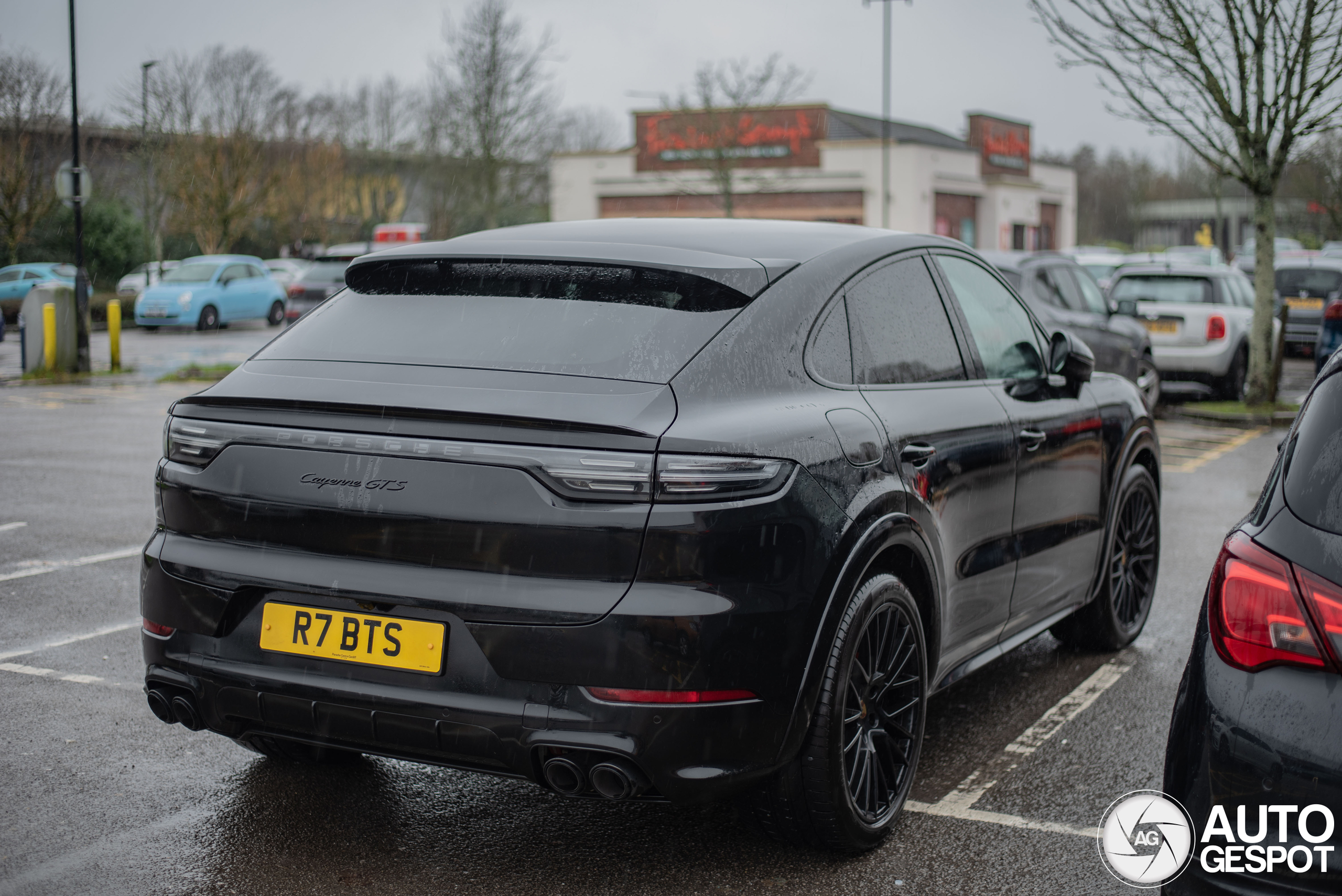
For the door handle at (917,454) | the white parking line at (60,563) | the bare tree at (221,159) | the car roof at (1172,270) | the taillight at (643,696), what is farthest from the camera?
the bare tree at (221,159)


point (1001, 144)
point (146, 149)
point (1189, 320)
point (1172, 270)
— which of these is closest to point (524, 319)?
point (1189, 320)

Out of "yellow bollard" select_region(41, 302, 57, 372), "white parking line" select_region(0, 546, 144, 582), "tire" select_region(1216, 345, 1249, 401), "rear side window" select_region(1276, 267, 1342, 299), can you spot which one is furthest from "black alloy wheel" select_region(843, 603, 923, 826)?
"rear side window" select_region(1276, 267, 1342, 299)

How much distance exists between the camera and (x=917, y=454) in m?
3.70

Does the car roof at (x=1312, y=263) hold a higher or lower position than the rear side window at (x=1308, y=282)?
higher

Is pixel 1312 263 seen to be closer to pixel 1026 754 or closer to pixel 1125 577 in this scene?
pixel 1125 577

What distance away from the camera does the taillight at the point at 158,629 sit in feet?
10.9

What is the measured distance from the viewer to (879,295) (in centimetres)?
396

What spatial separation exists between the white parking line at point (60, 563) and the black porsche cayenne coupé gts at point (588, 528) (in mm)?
3436

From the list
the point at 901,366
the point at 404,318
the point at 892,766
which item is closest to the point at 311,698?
the point at 404,318

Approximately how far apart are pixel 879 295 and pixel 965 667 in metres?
1.20

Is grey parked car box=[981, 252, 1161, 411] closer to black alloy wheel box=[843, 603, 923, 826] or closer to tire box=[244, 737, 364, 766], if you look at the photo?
black alloy wheel box=[843, 603, 923, 826]

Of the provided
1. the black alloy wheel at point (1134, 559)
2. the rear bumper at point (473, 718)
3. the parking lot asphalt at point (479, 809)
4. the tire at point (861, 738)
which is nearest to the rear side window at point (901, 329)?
the tire at point (861, 738)

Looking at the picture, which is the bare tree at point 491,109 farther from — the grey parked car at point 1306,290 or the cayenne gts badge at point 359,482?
the cayenne gts badge at point 359,482

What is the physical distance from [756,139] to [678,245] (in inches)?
1767
